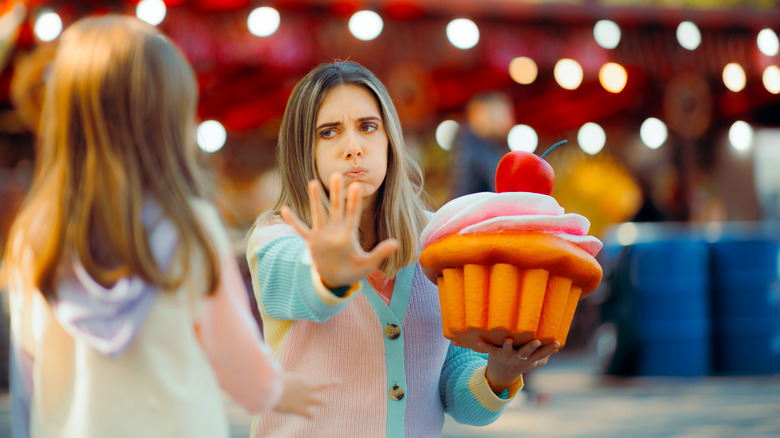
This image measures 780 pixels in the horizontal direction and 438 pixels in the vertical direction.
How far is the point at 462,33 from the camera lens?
28.1ft

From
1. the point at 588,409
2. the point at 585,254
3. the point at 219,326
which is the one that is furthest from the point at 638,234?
the point at 219,326

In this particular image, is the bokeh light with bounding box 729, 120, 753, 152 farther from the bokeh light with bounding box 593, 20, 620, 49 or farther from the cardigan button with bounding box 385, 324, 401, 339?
the cardigan button with bounding box 385, 324, 401, 339

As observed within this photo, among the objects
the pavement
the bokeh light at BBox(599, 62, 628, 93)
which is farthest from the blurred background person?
the bokeh light at BBox(599, 62, 628, 93)

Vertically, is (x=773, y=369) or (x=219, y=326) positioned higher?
(x=773, y=369)

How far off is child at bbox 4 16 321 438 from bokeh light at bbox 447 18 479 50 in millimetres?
7261

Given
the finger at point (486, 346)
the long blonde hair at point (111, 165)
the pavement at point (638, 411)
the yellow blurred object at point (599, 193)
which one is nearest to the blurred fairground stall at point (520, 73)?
the pavement at point (638, 411)

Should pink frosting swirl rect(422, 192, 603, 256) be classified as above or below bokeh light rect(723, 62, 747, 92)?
below

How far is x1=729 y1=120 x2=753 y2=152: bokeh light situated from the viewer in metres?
10.7

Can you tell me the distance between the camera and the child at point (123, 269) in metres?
1.37

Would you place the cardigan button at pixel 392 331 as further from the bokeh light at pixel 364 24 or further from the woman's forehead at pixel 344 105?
the bokeh light at pixel 364 24

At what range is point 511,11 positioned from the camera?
8.82m

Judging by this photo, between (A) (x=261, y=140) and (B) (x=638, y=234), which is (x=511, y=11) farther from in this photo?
(A) (x=261, y=140)

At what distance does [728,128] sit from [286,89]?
18.1ft

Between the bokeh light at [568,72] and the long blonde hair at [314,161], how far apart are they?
7.53m
